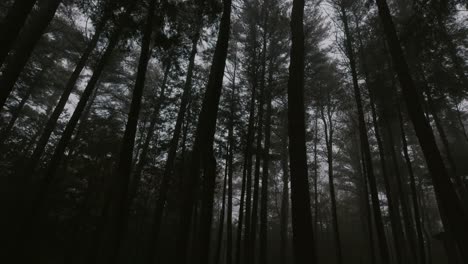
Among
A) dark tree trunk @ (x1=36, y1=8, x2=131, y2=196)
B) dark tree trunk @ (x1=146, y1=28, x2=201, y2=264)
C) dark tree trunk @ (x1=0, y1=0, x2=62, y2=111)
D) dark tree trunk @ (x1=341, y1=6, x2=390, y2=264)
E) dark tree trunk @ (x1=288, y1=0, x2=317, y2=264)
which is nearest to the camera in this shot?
dark tree trunk @ (x1=288, y1=0, x2=317, y2=264)

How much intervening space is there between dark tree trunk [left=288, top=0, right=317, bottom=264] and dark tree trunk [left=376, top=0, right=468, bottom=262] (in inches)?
92.7

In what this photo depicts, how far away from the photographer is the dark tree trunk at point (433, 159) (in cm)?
459

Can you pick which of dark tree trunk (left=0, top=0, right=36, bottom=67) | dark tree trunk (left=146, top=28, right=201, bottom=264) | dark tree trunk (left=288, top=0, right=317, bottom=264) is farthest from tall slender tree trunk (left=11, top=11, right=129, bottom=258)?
dark tree trunk (left=288, top=0, right=317, bottom=264)

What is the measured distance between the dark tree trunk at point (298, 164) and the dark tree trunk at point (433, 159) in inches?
92.7

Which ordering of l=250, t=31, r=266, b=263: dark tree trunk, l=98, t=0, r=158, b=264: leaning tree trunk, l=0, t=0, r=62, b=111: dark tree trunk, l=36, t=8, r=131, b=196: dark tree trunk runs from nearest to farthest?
l=98, t=0, r=158, b=264: leaning tree trunk
l=0, t=0, r=62, b=111: dark tree trunk
l=36, t=8, r=131, b=196: dark tree trunk
l=250, t=31, r=266, b=263: dark tree trunk

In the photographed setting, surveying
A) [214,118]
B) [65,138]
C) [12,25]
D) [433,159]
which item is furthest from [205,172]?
[65,138]

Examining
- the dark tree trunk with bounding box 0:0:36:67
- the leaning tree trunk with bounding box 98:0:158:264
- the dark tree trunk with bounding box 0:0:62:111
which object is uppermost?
the dark tree trunk with bounding box 0:0:62:111

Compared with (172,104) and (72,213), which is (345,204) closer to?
(172,104)

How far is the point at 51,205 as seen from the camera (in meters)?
11.6

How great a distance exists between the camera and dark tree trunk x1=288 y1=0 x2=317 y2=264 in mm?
4027

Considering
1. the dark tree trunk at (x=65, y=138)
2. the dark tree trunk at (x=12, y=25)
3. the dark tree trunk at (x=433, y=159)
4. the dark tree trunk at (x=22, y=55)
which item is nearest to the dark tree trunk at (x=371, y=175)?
the dark tree trunk at (x=433, y=159)

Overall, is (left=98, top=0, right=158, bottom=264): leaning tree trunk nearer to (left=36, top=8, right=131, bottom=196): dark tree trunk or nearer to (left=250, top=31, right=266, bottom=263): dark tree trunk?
(left=36, top=8, right=131, bottom=196): dark tree trunk

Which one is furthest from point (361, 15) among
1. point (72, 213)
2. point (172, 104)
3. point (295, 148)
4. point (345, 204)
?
point (345, 204)

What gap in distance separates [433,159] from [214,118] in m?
4.58
